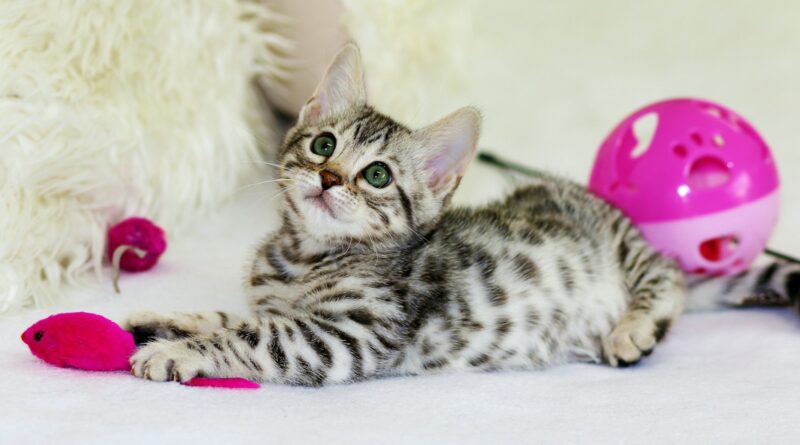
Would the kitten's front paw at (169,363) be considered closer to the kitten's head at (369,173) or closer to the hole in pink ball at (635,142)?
the kitten's head at (369,173)

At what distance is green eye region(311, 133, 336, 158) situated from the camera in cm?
154

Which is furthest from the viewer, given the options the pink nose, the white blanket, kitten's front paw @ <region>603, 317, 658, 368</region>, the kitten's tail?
the kitten's tail

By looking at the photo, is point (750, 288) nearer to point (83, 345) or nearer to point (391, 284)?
point (391, 284)

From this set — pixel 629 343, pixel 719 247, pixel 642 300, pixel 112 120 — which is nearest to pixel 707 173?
pixel 719 247

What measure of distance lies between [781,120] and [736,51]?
34 centimetres

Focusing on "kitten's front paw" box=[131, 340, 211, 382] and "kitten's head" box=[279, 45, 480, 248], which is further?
"kitten's head" box=[279, 45, 480, 248]

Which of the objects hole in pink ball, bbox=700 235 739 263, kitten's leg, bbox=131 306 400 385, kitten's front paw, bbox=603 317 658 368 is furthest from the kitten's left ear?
hole in pink ball, bbox=700 235 739 263

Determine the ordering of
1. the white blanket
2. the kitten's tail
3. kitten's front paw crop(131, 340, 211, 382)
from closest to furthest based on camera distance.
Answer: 1. the white blanket
2. kitten's front paw crop(131, 340, 211, 382)
3. the kitten's tail

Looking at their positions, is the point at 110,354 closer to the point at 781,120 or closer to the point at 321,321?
the point at 321,321

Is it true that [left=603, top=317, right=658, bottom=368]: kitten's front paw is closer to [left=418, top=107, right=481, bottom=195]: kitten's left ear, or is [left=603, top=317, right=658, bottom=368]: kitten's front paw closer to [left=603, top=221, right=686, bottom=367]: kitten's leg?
[left=603, top=221, right=686, bottom=367]: kitten's leg

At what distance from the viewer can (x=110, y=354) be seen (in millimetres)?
1364

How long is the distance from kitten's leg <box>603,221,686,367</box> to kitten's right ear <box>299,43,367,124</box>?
612mm

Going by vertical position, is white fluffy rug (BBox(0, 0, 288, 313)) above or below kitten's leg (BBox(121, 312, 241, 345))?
above

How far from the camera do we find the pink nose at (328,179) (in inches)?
57.4
